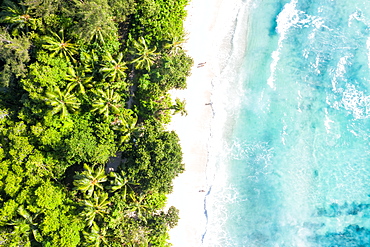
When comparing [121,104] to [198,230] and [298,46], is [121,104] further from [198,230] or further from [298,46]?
[298,46]

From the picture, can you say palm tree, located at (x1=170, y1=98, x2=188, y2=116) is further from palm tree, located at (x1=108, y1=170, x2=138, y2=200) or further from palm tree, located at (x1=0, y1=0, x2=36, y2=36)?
palm tree, located at (x1=0, y1=0, x2=36, y2=36)

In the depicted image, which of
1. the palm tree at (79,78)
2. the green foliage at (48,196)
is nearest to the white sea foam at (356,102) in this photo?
the palm tree at (79,78)

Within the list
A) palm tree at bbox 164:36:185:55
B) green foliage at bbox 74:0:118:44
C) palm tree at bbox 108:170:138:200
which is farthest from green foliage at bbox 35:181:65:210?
palm tree at bbox 164:36:185:55

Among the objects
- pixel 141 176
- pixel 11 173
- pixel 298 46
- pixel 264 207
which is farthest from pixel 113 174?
pixel 298 46

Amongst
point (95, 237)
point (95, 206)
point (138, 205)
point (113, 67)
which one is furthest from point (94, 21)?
point (95, 237)

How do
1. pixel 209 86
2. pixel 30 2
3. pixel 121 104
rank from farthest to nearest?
pixel 209 86 → pixel 121 104 → pixel 30 2

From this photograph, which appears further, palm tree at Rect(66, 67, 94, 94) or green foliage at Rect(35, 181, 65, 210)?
palm tree at Rect(66, 67, 94, 94)

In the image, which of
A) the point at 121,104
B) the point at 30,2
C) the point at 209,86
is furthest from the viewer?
the point at 209,86

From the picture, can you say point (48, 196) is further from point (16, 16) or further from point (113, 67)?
point (16, 16)
